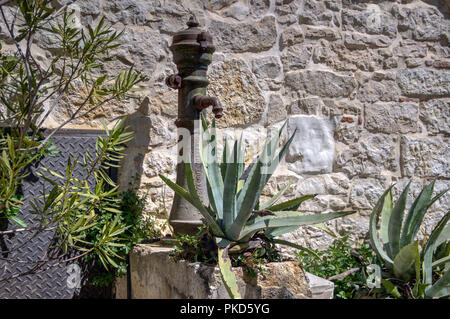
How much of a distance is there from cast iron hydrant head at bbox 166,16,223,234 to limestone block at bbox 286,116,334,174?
0.79 m

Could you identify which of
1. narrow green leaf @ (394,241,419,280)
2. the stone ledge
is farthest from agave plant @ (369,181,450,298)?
the stone ledge

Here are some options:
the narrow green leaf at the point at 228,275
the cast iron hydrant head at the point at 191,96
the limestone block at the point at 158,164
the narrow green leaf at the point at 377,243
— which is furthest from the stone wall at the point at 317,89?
the narrow green leaf at the point at 228,275

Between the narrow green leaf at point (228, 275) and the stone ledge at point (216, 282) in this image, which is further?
the stone ledge at point (216, 282)

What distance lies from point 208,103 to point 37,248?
1.16 m

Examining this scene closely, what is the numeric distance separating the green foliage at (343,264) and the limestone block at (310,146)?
1.64ft

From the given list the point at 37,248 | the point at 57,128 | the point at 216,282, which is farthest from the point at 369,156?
the point at 37,248

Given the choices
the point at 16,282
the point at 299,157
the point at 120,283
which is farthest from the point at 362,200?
the point at 16,282

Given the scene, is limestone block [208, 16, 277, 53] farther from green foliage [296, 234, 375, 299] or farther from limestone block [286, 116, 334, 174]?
green foliage [296, 234, 375, 299]

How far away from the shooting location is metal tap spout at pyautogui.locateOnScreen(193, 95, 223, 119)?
2592 millimetres

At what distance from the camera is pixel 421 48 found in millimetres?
3561

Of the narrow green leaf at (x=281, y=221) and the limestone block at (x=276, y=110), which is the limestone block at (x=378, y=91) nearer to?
the limestone block at (x=276, y=110)

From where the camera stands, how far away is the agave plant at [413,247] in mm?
2508

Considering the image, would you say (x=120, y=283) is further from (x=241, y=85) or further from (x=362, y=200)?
(x=362, y=200)
